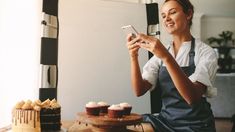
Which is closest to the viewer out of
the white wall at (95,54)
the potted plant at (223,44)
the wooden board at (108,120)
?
the wooden board at (108,120)

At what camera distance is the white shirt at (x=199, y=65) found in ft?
5.18

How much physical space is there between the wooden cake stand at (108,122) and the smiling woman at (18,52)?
652mm

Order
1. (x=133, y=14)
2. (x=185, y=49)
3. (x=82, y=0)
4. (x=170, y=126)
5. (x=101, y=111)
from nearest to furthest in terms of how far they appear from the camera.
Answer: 1. (x=101, y=111)
2. (x=170, y=126)
3. (x=185, y=49)
4. (x=82, y=0)
5. (x=133, y=14)

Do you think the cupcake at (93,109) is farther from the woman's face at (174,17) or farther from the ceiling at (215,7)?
the ceiling at (215,7)

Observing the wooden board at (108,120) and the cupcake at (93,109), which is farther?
the cupcake at (93,109)

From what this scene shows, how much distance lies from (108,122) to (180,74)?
0.40m

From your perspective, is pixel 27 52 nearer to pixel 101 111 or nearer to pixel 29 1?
pixel 29 1

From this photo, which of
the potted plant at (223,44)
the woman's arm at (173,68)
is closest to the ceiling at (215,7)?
the potted plant at (223,44)

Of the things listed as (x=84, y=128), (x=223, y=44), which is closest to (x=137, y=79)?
(x=84, y=128)

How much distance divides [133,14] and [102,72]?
47cm

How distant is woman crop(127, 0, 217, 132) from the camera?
1.47 m

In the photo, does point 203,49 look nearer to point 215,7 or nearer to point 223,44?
point 215,7

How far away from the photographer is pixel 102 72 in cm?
216

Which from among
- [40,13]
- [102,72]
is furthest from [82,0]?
[102,72]
